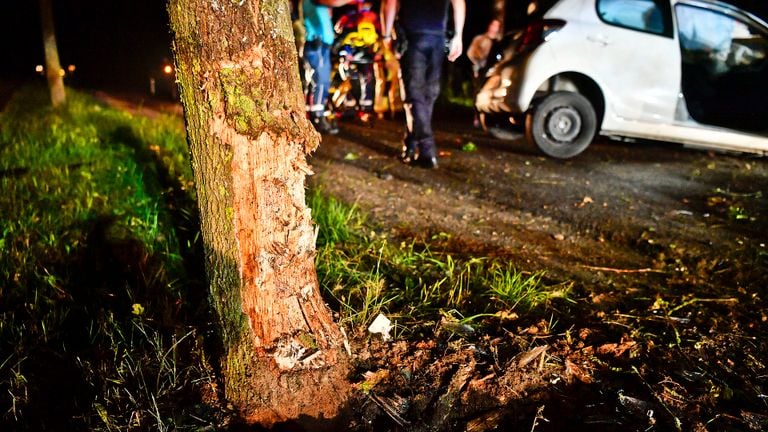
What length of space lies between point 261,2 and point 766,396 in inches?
85.3

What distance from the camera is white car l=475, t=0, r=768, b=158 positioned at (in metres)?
5.09

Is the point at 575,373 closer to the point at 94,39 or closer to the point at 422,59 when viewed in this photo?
the point at 422,59

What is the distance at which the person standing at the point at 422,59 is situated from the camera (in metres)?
4.84

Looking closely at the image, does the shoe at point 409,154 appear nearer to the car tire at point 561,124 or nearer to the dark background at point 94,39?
the car tire at point 561,124

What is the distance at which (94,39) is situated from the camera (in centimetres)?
2142

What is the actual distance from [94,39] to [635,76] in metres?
22.4

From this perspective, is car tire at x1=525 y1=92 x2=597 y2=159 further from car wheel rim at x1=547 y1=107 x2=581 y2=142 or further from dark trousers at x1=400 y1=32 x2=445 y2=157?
dark trousers at x1=400 y1=32 x2=445 y2=157

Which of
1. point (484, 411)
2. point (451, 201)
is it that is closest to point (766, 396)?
point (484, 411)

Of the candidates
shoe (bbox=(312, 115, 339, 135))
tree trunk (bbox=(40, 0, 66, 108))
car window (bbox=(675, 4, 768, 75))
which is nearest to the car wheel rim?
car window (bbox=(675, 4, 768, 75))

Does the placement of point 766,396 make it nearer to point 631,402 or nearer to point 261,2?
point 631,402

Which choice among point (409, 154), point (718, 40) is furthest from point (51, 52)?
point (718, 40)

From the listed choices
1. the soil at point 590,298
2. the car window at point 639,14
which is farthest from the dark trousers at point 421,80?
the car window at point 639,14

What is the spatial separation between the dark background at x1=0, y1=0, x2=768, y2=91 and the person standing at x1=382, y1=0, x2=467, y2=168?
11284 millimetres

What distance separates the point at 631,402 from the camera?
186 cm
